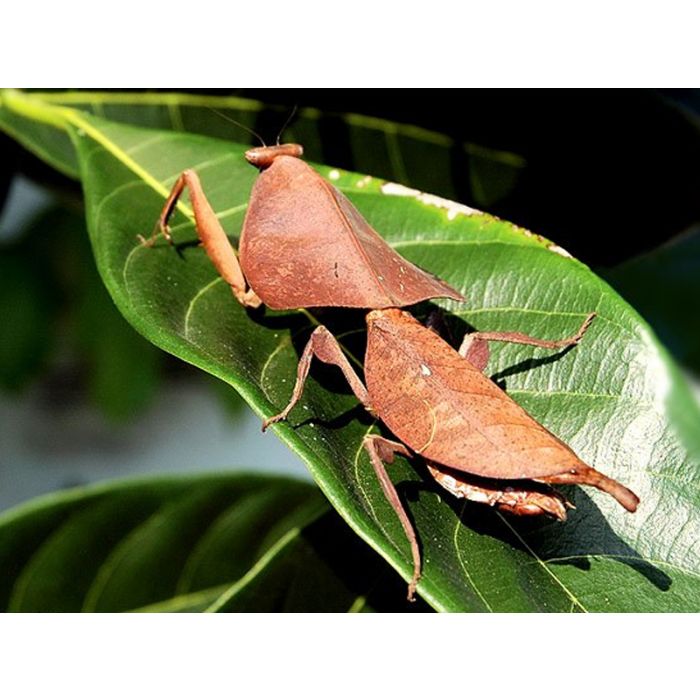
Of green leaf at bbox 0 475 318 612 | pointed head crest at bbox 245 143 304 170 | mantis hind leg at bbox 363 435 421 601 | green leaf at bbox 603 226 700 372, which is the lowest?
green leaf at bbox 0 475 318 612

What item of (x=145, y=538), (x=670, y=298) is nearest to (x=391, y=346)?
(x=145, y=538)

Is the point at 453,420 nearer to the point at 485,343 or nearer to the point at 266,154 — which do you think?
the point at 485,343

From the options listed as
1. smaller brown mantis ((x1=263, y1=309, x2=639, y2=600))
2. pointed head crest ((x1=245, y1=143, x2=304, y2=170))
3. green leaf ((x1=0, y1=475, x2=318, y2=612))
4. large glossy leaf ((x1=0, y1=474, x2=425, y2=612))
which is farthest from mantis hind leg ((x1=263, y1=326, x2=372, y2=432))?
green leaf ((x1=0, y1=475, x2=318, y2=612))

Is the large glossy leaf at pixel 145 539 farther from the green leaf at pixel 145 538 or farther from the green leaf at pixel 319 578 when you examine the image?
the green leaf at pixel 319 578

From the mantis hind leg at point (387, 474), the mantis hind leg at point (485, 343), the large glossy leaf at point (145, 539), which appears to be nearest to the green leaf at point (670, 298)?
the large glossy leaf at point (145, 539)

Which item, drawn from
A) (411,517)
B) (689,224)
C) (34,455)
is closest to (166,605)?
(411,517)

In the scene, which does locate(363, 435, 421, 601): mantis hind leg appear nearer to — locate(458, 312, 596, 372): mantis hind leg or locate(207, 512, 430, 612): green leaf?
locate(458, 312, 596, 372): mantis hind leg
